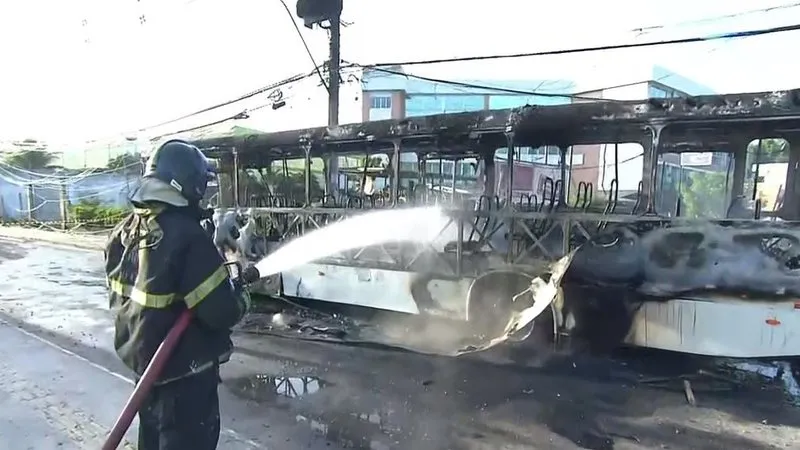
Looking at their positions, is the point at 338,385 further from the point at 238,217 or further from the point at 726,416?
the point at 238,217

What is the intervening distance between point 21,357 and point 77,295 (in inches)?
176

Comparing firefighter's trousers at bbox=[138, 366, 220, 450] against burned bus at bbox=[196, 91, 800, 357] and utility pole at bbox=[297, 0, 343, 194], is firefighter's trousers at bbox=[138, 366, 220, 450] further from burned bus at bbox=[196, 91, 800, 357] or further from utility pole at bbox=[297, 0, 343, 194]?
utility pole at bbox=[297, 0, 343, 194]

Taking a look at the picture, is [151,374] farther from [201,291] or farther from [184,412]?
[201,291]

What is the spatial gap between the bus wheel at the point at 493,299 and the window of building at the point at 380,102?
97.4 feet

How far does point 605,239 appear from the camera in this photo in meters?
5.97

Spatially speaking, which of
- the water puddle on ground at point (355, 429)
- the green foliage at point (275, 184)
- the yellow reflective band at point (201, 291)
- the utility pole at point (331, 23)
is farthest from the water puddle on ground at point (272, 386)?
the utility pole at point (331, 23)

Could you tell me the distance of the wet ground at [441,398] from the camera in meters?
4.23

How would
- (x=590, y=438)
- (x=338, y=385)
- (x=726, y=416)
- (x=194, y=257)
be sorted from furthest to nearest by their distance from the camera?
(x=338, y=385), (x=726, y=416), (x=590, y=438), (x=194, y=257)

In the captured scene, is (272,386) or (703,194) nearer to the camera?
(272,386)

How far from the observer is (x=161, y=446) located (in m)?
2.43

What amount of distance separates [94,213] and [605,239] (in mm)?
26904

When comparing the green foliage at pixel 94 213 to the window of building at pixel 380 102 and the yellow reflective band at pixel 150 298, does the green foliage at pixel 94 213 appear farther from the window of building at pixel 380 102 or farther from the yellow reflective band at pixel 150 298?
the yellow reflective band at pixel 150 298

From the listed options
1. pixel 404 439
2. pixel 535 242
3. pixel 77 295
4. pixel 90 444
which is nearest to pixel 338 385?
pixel 404 439

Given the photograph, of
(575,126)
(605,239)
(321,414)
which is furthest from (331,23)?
(321,414)
